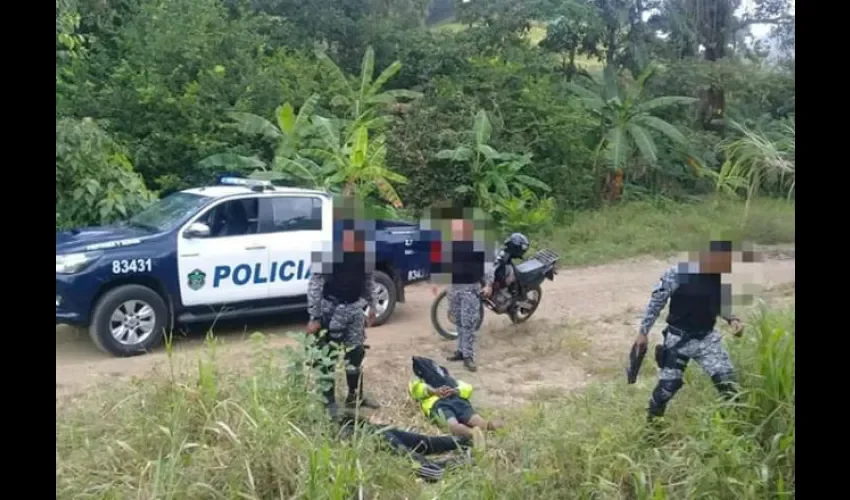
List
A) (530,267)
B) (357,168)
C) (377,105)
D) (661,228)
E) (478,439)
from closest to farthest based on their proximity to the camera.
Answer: (478,439)
(661,228)
(530,267)
(357,168)
(377,105)

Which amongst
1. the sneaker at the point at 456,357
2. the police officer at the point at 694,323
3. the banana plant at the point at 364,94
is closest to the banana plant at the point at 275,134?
the banana plant at the point at 364,94

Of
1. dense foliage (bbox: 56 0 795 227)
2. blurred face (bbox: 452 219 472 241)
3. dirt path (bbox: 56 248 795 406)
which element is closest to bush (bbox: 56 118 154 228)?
dense foliage (bbox: 56 0 795 227)

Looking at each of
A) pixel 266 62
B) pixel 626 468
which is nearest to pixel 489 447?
pixel 626 468

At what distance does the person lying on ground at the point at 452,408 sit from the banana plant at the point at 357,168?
4280 mm

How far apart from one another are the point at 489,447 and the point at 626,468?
85 cm

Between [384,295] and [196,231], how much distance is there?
6.32ft

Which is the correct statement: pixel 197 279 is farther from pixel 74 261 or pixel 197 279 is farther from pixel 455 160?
pixel 455 160

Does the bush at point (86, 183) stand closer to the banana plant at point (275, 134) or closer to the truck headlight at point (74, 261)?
the banana plant at point (275, 134)

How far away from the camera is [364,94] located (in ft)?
45.6

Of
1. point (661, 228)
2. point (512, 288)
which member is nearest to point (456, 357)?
point (512, 288)

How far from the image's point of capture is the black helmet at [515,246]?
786 cm

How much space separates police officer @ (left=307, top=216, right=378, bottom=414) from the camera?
5.91 m

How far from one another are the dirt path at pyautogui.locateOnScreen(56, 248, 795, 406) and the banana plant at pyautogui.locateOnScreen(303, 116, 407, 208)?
154cm
